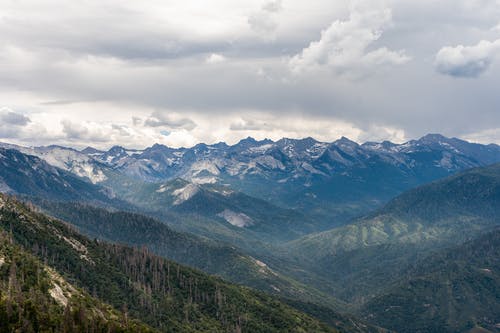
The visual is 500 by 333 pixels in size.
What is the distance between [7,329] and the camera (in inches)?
7741
